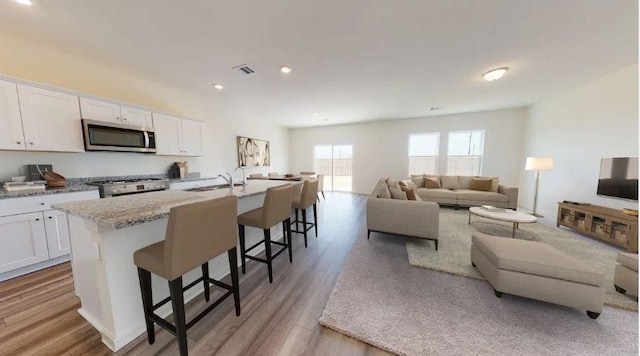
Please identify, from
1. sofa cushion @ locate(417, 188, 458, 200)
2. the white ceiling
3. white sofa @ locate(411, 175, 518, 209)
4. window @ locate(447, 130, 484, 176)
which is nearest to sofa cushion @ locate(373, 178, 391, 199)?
the white ceiling

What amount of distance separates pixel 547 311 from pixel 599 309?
0.29 meters

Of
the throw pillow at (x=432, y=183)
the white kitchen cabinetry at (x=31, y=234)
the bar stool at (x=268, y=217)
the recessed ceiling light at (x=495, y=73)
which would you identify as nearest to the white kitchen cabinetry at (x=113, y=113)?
the white kitchen cabinetry at (x=31, y=234)

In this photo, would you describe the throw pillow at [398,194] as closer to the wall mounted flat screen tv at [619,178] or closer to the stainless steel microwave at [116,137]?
the wall mounted flat screen tv at [619,178]

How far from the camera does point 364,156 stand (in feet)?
23.1

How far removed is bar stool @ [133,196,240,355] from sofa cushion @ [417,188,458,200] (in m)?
4.84

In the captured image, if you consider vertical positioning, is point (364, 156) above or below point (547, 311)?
above

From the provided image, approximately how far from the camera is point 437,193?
4883 mm

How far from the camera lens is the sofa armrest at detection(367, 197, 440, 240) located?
8.72ft

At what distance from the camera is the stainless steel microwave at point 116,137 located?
2643 millimetres

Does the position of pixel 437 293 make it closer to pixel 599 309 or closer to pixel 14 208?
pixel 599 309

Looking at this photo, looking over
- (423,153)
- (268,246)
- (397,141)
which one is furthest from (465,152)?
(268,246)

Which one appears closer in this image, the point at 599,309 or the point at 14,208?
the point at 599,309

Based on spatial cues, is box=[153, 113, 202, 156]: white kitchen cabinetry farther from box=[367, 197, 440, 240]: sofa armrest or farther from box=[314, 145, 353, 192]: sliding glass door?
box=[314, 145, 353, 192]: sliding glass door

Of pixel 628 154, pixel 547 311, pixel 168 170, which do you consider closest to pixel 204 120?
pixel 168 170
